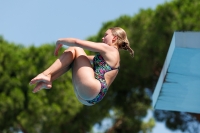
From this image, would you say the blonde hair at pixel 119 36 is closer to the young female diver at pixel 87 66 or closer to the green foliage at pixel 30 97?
the young female diver at pixel 87 66

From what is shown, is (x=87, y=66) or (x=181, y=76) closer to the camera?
(x=87, y=66)

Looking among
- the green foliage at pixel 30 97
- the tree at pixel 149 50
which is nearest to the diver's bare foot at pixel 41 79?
the tree at pixel 149 50

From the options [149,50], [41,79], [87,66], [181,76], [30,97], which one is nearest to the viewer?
[41,79]

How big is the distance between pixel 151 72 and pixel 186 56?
41.5ft

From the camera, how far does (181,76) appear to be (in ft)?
25.3

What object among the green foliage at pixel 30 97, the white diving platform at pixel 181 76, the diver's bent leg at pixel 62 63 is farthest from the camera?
the green foliage at pixel 30 97

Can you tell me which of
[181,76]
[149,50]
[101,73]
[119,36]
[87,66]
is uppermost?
[119,36]

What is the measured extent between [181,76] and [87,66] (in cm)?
301

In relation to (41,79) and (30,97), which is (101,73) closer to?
(41,79)

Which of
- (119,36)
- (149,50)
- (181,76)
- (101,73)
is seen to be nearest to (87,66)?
(101,73)

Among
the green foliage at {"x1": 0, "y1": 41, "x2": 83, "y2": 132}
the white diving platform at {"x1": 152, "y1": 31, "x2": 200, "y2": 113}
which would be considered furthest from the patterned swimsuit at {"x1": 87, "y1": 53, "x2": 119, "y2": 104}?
the green foliage at {"x1": 0, "y1": 41, "x2": 83, "y2": 132}

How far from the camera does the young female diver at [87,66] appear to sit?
497 cm

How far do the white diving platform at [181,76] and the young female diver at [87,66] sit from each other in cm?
189

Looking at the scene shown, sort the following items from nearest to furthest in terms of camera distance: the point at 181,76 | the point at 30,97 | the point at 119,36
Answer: the point at 119,36, the point at 181,76, the point at 30,97
